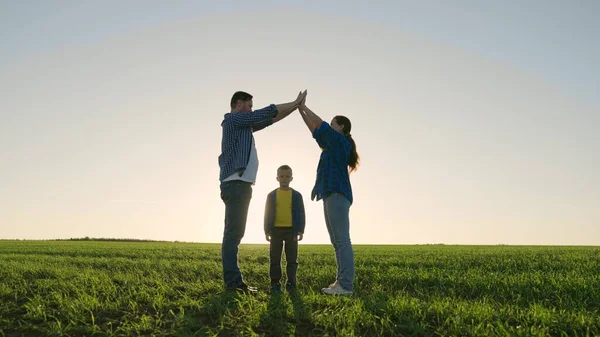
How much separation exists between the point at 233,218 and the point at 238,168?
745 mm

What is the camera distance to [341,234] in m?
6.75

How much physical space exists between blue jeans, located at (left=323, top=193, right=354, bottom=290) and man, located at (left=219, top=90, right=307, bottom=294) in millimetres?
1270

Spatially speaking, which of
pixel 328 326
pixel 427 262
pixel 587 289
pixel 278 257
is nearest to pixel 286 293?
pixel 278 257

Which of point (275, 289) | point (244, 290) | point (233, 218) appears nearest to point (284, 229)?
point (275, 289)

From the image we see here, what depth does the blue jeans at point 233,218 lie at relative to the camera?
269 inches

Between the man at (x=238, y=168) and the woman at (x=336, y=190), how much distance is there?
0.62 meters

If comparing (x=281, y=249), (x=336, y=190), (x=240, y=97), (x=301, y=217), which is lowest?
(x=281, y=249)

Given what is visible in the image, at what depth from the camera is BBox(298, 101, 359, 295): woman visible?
677 centimetres

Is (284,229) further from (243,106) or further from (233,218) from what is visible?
(243,106)

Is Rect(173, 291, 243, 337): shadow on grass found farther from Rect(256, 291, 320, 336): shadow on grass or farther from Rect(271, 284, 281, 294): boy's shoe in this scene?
Rect(271, 284, 281, 294): boy's shoe

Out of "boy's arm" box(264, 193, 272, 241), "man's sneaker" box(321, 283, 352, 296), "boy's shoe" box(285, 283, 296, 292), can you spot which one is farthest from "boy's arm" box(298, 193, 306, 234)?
"man's sneaker" box(321, 283, 352, 296)

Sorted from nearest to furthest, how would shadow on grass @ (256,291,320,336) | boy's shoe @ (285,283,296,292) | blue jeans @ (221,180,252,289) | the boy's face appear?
shadow on grass @ (256,291,320,336) → blue jeans @ (221,180,252,289) → boy's shoe @ (285,283,296,292) → the boy's face

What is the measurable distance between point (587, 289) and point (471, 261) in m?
5.26

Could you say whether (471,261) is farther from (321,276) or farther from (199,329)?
(199,329)
